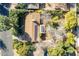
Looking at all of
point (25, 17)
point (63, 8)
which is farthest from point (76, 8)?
point (25, 17)

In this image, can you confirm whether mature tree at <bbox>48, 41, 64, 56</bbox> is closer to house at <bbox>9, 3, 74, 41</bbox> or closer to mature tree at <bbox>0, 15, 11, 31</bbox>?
house at <bbox>9, 3, 74, 41</bbox>

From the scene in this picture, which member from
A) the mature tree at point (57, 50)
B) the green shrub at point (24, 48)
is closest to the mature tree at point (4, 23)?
the green shrub at point (24, 48)

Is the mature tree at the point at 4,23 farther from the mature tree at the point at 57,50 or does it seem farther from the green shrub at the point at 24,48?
the mature tree at the point at 57,50

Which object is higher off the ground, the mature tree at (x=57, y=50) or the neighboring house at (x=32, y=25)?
the neighboring house at (x=32, y=25)

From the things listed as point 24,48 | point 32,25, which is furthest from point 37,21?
point 24,48

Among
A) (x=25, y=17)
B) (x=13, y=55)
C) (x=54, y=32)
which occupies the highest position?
(x=25, y=17)

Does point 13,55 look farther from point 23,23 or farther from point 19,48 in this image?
point 23,23

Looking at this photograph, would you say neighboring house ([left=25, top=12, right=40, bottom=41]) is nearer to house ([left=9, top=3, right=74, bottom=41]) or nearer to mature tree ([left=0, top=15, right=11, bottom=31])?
house ([left=9, top=3, right=74, bottom=41])

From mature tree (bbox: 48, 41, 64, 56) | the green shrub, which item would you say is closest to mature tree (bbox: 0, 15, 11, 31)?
the green shrub

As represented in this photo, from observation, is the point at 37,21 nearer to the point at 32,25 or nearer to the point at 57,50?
the point at 32,25

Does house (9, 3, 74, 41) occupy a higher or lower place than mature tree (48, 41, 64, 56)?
higher

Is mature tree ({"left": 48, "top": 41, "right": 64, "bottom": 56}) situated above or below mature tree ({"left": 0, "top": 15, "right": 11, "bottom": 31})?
below
